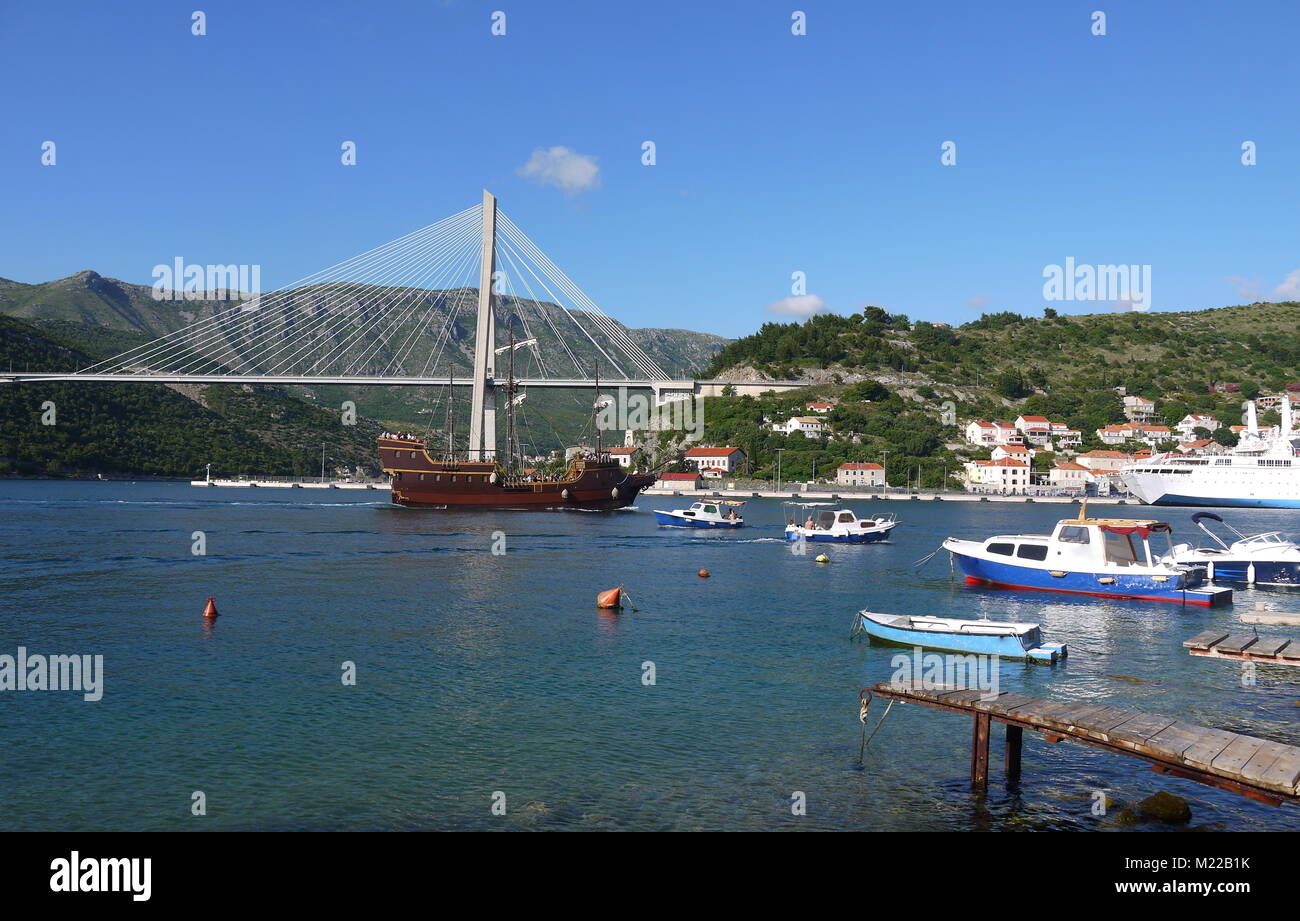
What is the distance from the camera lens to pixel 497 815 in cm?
1295

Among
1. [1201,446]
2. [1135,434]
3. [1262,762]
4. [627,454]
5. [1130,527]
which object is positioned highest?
[1135,434]

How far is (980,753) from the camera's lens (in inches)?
555

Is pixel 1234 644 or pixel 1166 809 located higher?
pixel 1234 644

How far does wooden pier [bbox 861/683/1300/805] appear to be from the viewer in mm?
11300

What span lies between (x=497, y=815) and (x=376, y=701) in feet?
23.0

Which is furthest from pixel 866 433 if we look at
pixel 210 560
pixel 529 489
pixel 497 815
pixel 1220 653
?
pixel 497 815

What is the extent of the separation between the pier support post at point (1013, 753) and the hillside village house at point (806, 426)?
151492 millimetres

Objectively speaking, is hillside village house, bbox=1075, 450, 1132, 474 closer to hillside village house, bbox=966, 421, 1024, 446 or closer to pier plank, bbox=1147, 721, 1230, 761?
hillside village house, bbox=966, 421, 1024, 446

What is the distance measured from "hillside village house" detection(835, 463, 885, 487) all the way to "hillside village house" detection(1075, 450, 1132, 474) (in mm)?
41160

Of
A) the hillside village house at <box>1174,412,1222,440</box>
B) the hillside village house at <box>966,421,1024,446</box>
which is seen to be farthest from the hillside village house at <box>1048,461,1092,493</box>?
the hillside village house at <box>1174,412,1222,440</box>

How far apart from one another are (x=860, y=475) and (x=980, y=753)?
439ft

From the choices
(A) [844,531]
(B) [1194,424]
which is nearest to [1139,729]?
(A) [844,531]

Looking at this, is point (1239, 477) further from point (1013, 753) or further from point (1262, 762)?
point (1262, 762)
